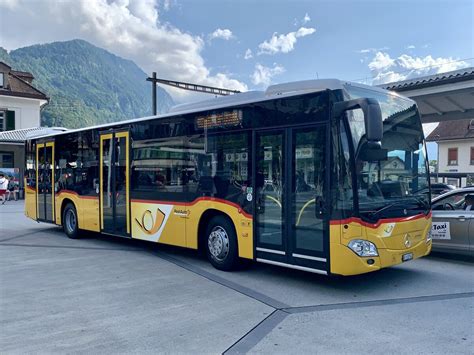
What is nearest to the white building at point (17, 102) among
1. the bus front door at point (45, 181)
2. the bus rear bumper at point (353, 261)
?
the bus front door at point (45, 181)

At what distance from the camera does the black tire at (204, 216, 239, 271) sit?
709cm

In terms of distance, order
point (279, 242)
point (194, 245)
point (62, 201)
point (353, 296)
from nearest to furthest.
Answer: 1. point (353, 296)
2. point (279, 242)
3. point (194, 245)
4. point (62, 201)

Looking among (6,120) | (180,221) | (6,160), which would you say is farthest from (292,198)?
(6,120)

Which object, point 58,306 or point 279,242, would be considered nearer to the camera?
point 58,306

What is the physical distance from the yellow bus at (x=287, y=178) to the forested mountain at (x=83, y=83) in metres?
50.6

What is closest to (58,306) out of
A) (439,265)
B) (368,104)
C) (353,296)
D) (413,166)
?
(353,296)

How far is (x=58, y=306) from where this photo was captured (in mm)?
5461

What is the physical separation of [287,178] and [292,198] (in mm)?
312

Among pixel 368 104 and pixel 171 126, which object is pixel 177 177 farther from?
pixel 368 104

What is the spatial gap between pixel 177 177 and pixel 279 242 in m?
2.68

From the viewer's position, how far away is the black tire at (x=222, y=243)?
23.3 feet

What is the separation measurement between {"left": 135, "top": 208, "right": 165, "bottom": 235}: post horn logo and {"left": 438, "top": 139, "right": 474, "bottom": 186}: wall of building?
131ft

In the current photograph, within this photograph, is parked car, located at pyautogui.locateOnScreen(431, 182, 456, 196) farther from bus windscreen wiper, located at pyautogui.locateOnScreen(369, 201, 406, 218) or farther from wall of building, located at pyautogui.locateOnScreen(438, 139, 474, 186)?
wall of building, located at pyautogui.locateOnScreen(438, 139, 474, 186)

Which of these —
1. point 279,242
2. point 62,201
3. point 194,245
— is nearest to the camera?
point 279,242
